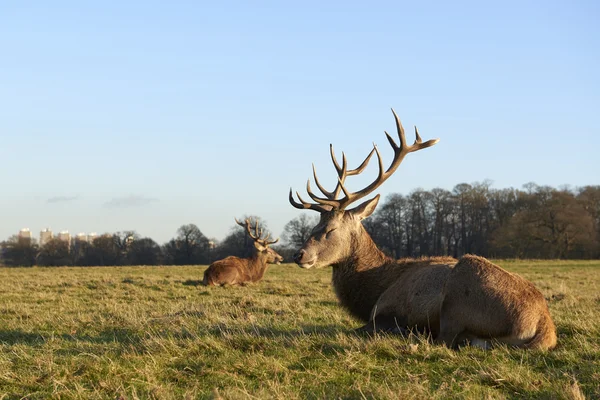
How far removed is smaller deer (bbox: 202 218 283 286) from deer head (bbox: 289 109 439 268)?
35.4ft

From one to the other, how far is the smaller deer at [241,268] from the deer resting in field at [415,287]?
10688 millimetres

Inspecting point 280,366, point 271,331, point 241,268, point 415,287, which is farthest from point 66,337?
point 241,268

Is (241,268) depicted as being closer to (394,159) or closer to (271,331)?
(394,159)

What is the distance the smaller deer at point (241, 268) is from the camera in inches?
740

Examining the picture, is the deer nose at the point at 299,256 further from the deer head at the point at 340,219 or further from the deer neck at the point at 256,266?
the deer neck at the point at 256,266

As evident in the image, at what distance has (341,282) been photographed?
812 centimetres

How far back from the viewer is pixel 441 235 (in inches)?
2450

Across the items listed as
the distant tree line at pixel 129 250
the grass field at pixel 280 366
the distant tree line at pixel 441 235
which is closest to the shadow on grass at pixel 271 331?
the grass field at pixel 280 366

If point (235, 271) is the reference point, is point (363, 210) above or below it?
above

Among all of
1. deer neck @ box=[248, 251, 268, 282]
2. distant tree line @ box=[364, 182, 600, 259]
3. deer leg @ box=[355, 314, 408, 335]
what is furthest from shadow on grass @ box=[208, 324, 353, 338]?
distant tree line @ box=[364, 182, 600, 259]

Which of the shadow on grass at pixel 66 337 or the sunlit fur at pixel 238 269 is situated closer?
the shadow on grass at pixel 66 337

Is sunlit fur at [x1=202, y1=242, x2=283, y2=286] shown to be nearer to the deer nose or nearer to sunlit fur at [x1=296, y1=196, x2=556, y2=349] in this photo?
sunlit fur at [x1=296, y1=196, x2=556, y2=349]

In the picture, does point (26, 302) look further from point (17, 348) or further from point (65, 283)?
point (17, 348)

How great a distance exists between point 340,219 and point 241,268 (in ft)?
40.3
